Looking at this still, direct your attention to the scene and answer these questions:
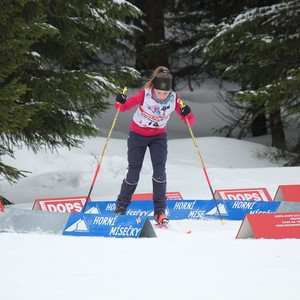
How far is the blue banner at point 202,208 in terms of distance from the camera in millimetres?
9180

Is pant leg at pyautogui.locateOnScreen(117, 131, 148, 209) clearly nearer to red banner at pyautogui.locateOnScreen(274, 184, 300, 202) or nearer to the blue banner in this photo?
the blue banner

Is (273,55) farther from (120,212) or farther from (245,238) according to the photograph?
(245,238)

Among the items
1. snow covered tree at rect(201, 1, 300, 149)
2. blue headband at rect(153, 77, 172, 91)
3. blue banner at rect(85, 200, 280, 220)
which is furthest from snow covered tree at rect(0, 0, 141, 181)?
snow covered tree at rect(201, 1, 300, 149)

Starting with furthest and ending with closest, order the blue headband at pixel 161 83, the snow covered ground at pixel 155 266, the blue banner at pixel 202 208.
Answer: the blue banner at pixel 202 208 < the blue headband at pixel 161 83 < the snow covered ground at pixel 155 266

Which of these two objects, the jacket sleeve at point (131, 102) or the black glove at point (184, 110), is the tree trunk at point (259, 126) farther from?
the jacket sleeve at point (131, 102)

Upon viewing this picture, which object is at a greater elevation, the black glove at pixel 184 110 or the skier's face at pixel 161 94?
the skier's face at pixel 161 94

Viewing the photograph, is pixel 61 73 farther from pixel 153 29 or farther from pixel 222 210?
pixel 153 29

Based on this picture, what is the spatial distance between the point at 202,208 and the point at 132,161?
139 centimetres

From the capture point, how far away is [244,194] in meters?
10.2

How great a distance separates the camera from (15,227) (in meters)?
7.50

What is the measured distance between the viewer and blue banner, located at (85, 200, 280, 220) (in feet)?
30.1

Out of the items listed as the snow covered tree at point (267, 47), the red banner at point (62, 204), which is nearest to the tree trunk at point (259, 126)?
the snow covered tree at point (267, 47)

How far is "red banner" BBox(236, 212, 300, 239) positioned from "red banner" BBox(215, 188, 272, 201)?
122 inches

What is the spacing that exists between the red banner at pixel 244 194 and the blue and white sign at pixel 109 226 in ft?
10.1
